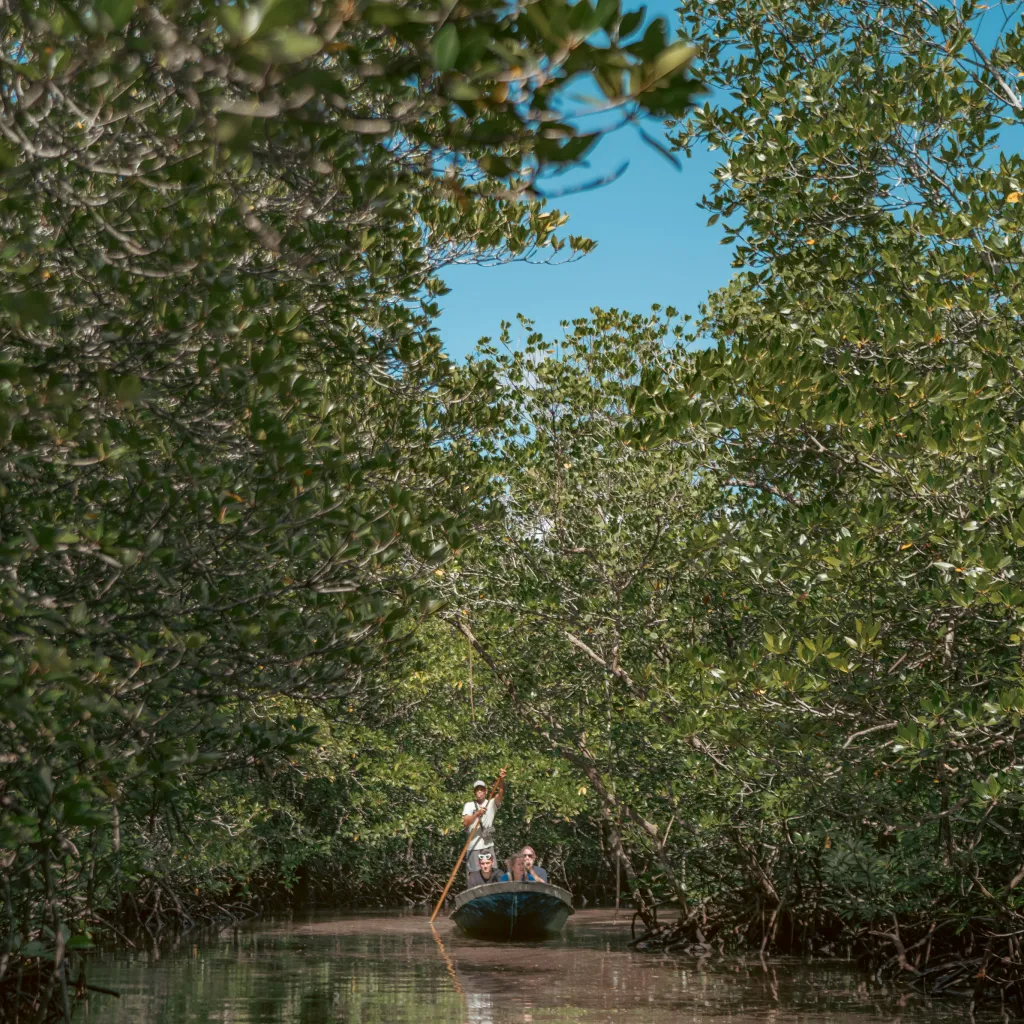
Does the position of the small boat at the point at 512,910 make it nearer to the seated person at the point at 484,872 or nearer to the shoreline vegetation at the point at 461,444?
the seated person at the point at 484,872

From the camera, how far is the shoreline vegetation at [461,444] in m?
4.41

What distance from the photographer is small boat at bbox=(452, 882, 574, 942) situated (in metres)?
17.8

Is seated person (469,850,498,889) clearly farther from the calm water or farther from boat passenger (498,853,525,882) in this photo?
the calm water

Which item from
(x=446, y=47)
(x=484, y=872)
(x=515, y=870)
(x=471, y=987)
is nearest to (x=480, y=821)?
(x=484, y=872)

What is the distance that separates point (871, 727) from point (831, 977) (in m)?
5.00

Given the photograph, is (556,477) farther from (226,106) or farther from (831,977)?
(226,106)

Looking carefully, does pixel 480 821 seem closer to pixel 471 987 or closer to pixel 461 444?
pixel 471 987

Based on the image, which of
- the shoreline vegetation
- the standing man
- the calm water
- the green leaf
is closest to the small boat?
the calm water

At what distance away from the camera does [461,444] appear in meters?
12.5

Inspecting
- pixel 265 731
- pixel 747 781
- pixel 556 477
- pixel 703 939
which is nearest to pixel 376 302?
pixel 265 731

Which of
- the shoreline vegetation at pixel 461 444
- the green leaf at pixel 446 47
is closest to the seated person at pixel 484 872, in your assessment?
the shoreline vegetation at pixel 461 444

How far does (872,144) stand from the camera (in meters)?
10.1

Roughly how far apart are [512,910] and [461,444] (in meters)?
8.46

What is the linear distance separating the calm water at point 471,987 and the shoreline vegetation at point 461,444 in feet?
3.05
